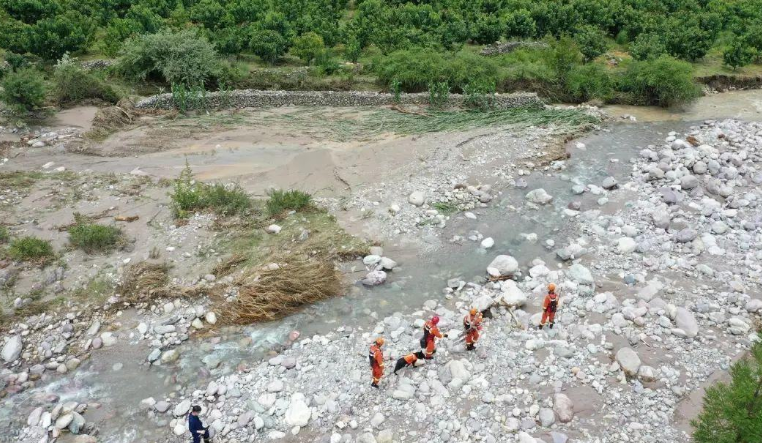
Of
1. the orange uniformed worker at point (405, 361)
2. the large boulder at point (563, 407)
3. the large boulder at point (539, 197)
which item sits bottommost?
the large boulder at point (539, 197)

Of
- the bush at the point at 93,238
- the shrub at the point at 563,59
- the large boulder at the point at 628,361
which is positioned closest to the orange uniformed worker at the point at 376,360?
the large boulder at the point at 628,361

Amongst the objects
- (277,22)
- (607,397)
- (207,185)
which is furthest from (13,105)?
(607,397)

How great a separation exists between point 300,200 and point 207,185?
2747 mm

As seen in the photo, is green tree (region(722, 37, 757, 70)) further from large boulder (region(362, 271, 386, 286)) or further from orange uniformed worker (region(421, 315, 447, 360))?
orange uniformed worker (region(421, 315, 447, 360))

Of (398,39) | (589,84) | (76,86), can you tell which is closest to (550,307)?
(589,84)

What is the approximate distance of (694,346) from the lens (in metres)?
9.26

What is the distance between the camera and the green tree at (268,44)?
21.8m

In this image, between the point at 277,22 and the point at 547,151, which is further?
the point at 277,22

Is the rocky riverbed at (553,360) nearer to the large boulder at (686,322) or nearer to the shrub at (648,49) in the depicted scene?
the large boulder at (686,322)

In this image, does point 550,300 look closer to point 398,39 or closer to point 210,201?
point 210,201

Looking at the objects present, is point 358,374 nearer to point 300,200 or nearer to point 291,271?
point 291,271

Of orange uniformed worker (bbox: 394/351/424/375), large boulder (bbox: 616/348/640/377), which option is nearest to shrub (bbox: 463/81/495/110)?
large boulder (bbox: 616/348/640/377)

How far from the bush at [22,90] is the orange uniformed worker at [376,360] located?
15325 millimetres

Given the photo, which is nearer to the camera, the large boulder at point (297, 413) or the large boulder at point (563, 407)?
the large boulder at point (563, 407)
